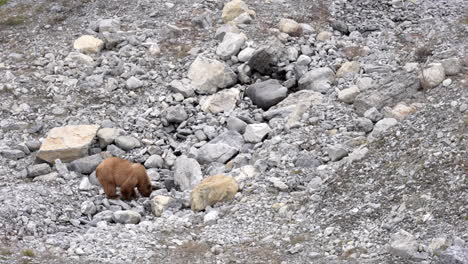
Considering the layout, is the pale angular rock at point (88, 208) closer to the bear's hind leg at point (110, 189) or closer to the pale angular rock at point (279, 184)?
the bear's hind leg at point (110, 189)

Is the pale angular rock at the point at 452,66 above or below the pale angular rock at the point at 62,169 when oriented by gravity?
above

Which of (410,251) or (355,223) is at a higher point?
(410,251)

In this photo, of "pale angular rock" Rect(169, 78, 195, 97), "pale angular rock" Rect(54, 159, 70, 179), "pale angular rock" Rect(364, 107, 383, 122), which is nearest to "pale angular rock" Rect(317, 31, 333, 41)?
Answer: "pale angular rock" Rect(169, 78, 195, 97)

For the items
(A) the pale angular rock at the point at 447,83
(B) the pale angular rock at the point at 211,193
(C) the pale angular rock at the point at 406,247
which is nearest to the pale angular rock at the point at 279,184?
(B) the pale angular rock at the point at 211,193

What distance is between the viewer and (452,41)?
61.2ft

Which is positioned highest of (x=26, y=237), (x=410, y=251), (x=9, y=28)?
(x=410, y=251)

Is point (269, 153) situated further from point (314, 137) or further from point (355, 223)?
point (355, 223)

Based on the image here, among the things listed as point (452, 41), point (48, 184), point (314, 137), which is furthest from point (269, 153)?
point (452, 41)

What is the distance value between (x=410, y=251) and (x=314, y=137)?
5.36 m

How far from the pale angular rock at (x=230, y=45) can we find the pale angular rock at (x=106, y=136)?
14.2 ft

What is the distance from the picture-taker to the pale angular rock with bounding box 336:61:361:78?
17909mm

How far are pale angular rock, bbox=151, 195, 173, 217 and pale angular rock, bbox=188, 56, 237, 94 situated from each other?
5.03 meters

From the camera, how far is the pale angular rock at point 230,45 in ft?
63.0

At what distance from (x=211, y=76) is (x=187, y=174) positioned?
4320mm
